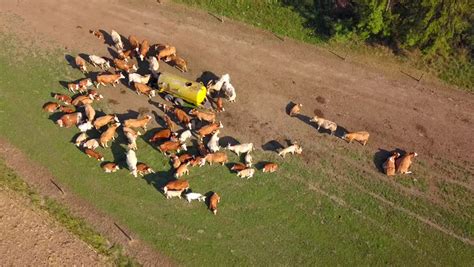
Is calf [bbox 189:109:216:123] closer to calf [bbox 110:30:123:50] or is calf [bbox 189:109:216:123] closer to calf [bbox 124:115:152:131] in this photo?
calf [bbox 124:115:152:131]

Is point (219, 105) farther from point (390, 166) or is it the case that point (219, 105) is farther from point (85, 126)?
point (390, 166)

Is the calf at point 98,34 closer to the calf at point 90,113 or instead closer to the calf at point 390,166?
the calf at point 90,113

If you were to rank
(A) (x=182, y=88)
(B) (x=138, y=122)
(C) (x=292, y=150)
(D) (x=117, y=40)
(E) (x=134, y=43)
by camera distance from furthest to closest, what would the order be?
(D) (x=117, y=40), (E) (x=134, y=43), (A) (x=182, y=88), (B) (x=138, y=122), (C) (x=292, y=150)

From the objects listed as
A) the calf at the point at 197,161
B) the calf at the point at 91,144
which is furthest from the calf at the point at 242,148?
the calf at the point at 91,144

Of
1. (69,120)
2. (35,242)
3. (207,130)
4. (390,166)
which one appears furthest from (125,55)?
(390,166)

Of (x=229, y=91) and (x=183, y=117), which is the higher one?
(x=229, y=91)

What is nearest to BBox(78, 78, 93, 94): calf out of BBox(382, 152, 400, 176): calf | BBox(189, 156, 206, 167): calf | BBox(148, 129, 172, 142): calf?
BBox(148, 129, 172, 142): calf
